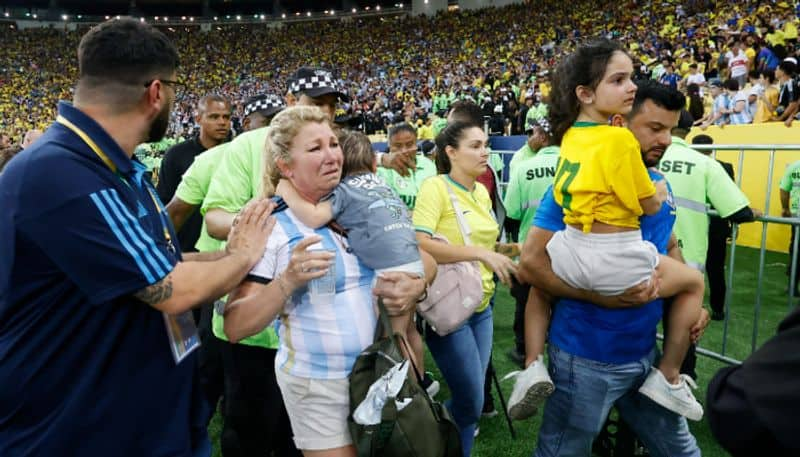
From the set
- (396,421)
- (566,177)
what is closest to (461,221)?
(566,177)

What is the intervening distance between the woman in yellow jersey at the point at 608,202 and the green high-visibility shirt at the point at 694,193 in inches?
55.1

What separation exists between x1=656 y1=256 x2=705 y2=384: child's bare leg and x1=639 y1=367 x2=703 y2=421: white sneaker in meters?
0.06

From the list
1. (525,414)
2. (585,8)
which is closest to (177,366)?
(525,414)

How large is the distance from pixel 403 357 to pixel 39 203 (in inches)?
42.5

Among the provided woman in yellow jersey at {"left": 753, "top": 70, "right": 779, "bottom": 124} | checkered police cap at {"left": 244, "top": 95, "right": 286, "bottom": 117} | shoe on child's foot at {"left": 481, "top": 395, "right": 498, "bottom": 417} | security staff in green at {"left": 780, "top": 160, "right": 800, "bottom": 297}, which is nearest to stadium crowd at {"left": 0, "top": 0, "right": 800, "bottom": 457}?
shoe on child's foot at {"left": 481, "top": 395, "right": 498, "bottom": 417}

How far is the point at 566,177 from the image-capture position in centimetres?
194

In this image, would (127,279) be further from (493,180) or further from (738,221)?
(738,221)

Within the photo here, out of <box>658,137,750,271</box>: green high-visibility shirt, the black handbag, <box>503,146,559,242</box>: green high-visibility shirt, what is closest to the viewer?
the black handbag

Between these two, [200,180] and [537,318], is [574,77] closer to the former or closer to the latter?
[537,318]

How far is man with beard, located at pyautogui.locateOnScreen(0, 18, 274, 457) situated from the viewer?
129cm

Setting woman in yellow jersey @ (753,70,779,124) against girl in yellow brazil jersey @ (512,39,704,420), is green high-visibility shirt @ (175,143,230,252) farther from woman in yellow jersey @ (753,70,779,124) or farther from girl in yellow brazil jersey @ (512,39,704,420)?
woman in yellow jersey @ (753,70,779,124)

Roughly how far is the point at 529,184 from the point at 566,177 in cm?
199

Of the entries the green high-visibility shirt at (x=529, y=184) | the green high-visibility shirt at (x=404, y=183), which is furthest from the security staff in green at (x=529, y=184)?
the green high-visibility shirt at (x=404, y=183)

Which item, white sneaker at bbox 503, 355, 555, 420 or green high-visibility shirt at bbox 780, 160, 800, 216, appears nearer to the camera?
white sneaker at bbox 503, 355, 555, 420
